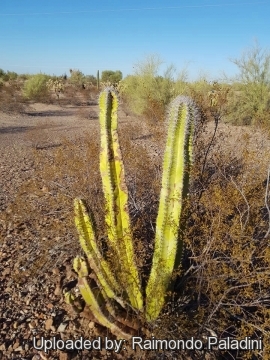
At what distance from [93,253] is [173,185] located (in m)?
0.93

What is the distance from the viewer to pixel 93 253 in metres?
2.89

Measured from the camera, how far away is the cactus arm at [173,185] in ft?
8.68

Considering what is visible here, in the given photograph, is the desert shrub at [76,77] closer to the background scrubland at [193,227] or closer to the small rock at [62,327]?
the background scrubland at [193,227]

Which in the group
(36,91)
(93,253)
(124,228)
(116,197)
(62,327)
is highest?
(36,91)

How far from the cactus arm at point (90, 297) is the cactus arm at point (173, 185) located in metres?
0.37

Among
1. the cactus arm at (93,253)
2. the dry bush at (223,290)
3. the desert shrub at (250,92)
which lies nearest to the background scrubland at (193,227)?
the dry bush at (223,290)

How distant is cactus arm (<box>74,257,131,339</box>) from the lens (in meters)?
2.75

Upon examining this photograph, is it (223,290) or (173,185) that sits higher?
(173,185)

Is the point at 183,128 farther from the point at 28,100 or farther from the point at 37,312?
the point at 28,100

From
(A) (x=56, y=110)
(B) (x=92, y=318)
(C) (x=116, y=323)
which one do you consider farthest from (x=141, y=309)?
(A) (x=56, y=110)

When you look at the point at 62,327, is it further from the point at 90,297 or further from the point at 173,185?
the point at 173,185

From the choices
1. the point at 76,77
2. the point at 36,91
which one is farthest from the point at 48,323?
the point at 76,77

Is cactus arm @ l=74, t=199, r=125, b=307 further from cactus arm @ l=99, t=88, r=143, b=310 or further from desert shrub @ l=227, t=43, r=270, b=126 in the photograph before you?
desert shrub @ l=227, t=43, r=270, b=126

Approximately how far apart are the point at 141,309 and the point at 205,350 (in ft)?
2.03
